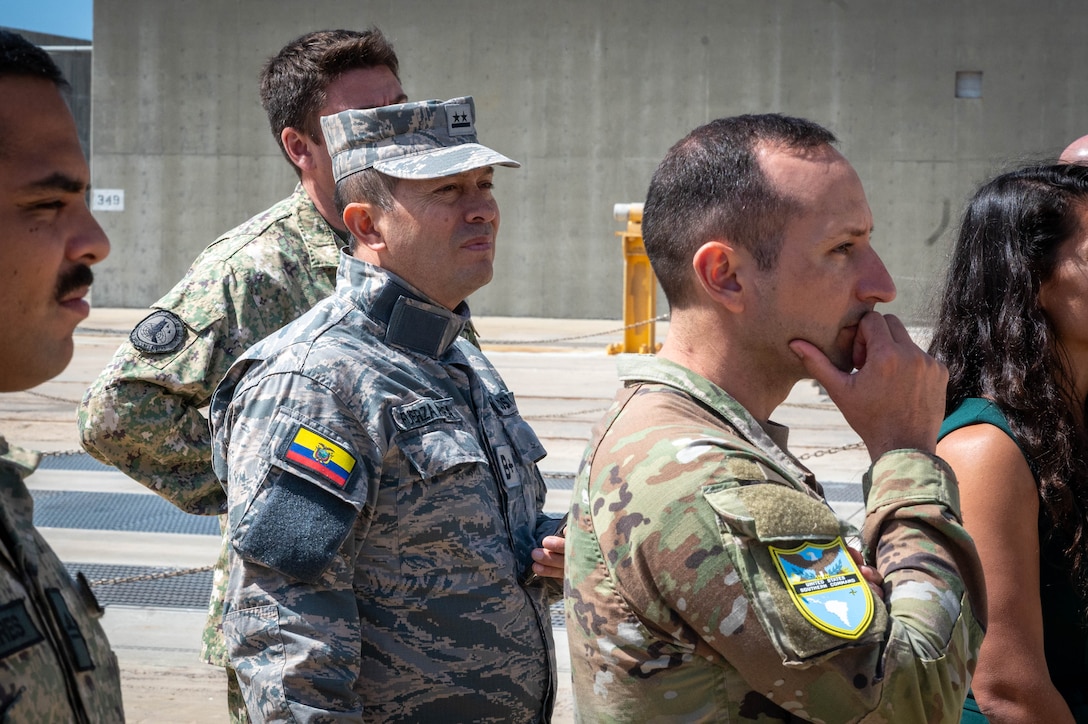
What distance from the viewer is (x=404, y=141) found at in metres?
2.59

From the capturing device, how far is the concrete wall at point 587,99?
20125 mm

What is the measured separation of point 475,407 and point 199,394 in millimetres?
779

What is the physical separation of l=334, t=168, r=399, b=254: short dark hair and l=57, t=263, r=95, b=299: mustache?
41.6 inches

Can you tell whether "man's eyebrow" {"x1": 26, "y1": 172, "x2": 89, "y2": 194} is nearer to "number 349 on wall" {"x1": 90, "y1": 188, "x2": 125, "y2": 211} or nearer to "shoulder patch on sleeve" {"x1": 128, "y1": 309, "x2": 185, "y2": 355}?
"shoulder patch on sleeve" {"x1": 128, "y1": 309, "x2": 185, "y2": 355}

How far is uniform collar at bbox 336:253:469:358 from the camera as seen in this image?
243cm

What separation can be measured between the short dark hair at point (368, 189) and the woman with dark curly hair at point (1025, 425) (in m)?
1.26

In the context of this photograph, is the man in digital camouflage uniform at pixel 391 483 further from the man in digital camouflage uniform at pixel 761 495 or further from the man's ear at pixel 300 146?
the man in digital camouflage uniform at pixel 761 495

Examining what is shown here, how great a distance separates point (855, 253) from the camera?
1.76m

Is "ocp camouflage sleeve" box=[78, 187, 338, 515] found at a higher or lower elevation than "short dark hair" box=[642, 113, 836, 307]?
lower

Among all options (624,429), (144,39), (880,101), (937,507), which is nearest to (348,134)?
(624,429)

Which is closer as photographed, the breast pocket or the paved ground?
the breast pocket

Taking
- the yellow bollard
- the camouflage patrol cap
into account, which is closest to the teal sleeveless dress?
the camouflage patrol cap

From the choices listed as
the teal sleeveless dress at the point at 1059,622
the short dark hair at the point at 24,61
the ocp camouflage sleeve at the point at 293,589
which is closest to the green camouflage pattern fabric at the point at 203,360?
the ocp camouflage sleeve at the point at 293,589

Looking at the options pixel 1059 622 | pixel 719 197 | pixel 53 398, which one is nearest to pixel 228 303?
pixel 719 197
